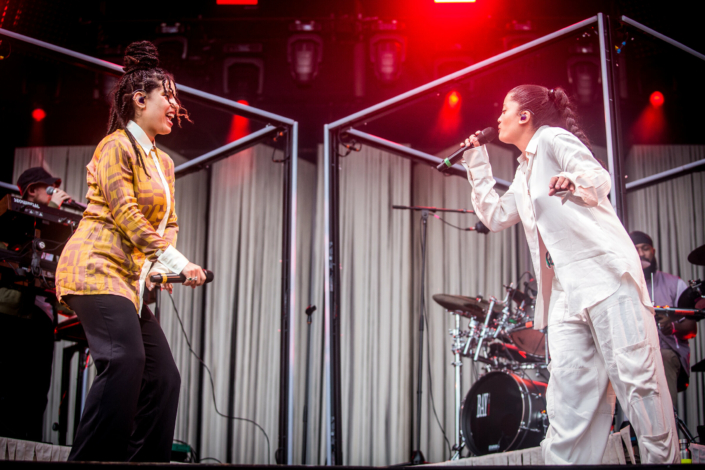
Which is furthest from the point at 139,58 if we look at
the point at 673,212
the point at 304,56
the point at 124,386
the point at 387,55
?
the point at 673,212

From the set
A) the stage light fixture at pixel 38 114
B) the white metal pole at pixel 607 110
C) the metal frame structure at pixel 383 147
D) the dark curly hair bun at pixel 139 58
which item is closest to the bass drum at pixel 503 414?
the metal frame structure at pixel 383 147

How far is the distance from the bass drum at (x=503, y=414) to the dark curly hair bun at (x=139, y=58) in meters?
3.01

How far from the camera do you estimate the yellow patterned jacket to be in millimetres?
1797

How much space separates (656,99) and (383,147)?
9.47 feet

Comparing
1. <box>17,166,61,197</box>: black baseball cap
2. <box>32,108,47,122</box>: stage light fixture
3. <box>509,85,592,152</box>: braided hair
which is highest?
<box>32,108,47,122</box>: stage light fixture

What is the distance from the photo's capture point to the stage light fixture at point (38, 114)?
18.5 ft

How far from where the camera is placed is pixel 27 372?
3502 millimetres

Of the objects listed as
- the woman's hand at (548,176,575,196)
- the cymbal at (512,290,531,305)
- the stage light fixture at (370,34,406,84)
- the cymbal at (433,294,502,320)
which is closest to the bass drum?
the cymbal at (433,294,502,320)

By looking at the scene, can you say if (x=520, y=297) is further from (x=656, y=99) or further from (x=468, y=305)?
(x=656, y=99)

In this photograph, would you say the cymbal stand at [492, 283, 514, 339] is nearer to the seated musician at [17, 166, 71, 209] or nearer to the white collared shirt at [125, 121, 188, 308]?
the white collared shirt at [125, 121, 188, 308]

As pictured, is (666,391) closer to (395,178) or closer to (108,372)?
(108,372)

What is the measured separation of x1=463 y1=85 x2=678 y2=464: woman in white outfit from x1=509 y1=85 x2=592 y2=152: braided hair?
0.42ft

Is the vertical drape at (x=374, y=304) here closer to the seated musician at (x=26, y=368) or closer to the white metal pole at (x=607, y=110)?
the seated musician at (x=26, y=368)

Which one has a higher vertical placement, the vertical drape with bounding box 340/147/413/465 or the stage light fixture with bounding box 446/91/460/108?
the stage light fixture with bounding box 446/91/460/108
